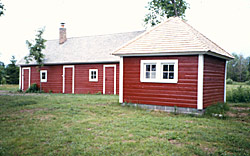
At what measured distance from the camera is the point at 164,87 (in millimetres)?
10672

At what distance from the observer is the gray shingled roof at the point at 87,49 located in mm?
21234

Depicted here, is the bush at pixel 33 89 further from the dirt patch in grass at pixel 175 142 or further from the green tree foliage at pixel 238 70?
the green tree foliage at pixel 238 70

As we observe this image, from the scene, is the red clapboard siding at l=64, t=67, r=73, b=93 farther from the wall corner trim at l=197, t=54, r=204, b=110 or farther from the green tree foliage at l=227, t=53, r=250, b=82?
the green tree foliage at l=227, t=53, r=250, b=82

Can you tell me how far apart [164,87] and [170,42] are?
2.18 metres

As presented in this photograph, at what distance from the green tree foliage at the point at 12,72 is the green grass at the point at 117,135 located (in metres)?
30.8

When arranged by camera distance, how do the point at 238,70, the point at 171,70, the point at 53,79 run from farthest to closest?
the point at 238,70, the point at 53,79, the point at 171,70

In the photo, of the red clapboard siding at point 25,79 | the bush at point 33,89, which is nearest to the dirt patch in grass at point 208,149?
the bush at point 33,89

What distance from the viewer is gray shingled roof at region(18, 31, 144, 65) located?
2123 centimetres

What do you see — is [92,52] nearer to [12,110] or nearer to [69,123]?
[12,110]

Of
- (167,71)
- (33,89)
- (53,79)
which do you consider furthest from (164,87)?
(33,89)

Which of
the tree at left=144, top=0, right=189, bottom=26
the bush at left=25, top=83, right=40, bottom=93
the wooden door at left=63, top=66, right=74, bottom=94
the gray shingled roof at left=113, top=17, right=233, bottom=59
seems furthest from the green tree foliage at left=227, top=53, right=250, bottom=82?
the gray shingled roof at left=113, top=17, right=233, bottom=59

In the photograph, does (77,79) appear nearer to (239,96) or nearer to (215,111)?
(239,96)

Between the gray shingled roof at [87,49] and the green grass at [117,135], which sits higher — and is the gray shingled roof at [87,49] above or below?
above

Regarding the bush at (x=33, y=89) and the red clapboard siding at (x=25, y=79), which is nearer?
the bush at (x=33, y=89)
